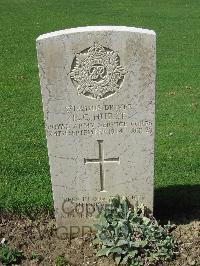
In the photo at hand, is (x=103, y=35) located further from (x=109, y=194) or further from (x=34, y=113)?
(x=34, y=113)

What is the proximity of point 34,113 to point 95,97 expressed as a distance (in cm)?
410

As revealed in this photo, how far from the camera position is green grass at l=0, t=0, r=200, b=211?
5992mm

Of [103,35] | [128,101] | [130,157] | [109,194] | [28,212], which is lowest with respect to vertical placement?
[28,212]

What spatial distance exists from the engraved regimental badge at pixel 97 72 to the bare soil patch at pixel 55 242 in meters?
1.58

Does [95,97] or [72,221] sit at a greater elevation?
[95,97]

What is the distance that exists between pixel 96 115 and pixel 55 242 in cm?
144

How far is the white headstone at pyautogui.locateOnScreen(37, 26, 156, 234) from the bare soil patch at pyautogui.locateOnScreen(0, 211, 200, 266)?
0.22 meters

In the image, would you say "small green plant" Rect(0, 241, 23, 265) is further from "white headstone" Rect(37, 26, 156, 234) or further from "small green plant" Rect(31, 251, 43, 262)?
"white headstone" Rect(37, 26, 156, 234)

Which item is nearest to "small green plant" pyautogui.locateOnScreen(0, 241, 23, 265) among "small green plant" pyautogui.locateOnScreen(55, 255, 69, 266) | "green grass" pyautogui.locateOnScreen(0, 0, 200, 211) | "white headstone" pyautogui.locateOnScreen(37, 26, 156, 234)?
"small green plant" pyautogui.locateOnScreen(55, 255, 69, 266)

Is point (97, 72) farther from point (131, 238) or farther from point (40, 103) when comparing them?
point (40, 103)

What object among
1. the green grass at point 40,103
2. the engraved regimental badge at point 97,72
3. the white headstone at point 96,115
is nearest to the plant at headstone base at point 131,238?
the white headstone at point 96,115

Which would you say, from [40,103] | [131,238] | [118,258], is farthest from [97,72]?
[40,103]

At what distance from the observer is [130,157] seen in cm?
475

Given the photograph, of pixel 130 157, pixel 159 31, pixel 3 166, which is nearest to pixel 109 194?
pixel 130 157
